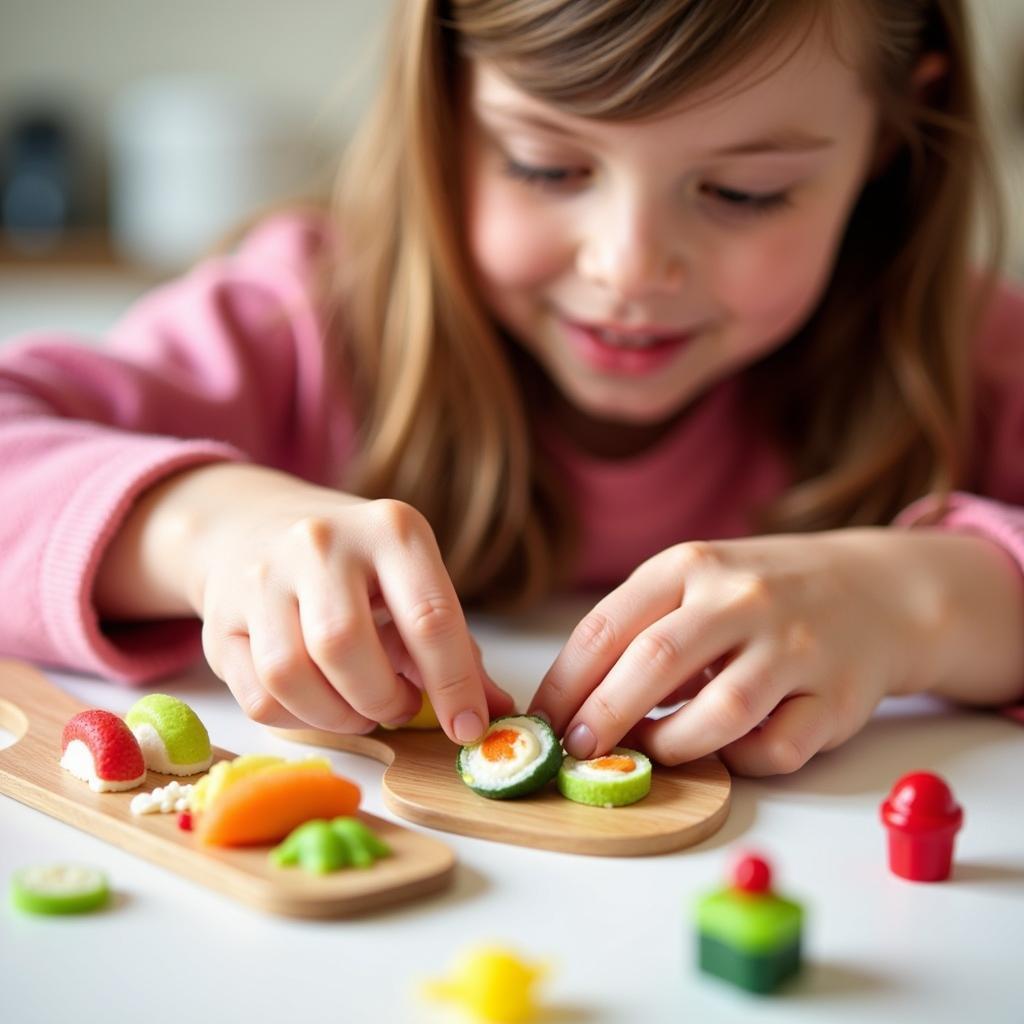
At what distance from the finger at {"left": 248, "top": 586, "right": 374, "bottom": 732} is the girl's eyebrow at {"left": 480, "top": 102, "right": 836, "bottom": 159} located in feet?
1.40

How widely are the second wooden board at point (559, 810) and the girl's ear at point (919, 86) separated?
0.68m

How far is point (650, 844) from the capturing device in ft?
2.10

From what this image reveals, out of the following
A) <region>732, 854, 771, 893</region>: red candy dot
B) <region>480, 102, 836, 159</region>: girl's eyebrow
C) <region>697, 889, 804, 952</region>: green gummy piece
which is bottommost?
<region>697, 889, 804, 952</region>: green gummy piece

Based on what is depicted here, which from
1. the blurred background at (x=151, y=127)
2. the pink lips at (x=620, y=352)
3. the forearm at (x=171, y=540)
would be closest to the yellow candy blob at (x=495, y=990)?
the forearm at (x=171, y=540)

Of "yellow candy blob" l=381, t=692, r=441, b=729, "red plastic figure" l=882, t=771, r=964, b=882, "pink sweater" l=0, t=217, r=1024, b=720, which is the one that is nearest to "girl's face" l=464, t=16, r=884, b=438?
"pink sweater" l=0, t=217, r=1024, b=720

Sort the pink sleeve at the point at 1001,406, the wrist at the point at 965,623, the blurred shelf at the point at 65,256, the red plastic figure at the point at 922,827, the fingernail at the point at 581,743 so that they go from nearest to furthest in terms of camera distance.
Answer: the red plastic figure at the point at 922,827 → the fingernail at the point at 581,743 → the wrist at the point at 965,623 → the pink sleeve at the point at 1001,406 → the blurred shelf at the point at 65,256

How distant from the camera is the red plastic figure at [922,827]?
0.61m

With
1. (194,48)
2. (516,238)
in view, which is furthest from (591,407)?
(194,48)

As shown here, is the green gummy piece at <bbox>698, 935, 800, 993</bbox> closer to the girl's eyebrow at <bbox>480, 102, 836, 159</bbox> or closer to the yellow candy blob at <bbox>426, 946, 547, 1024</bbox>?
the yellow candy blob at <bbox>426, 946, 547, 1024</bbox>

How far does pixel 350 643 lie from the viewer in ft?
2.30

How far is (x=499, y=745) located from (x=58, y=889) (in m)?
0.23

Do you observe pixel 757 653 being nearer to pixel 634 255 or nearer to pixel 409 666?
pixel 409 666

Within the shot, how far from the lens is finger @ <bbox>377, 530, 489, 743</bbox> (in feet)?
2.31

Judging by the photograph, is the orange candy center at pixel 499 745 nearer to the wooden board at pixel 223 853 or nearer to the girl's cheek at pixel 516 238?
the wooden board at pixel 223 853
